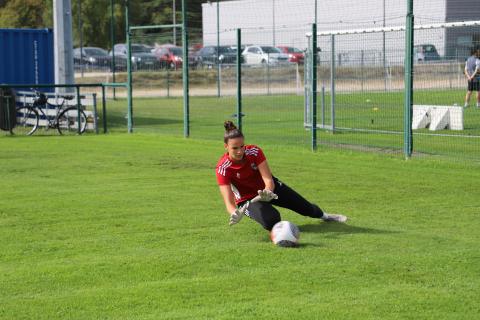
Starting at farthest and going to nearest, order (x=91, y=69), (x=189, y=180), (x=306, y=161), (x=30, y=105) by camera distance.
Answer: (x=91, y=69)
(x=30, y=105)
(x=306, y=161)
(x=189, y=180)

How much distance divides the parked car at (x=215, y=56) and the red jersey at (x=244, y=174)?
28.8m

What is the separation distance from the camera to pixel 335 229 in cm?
921

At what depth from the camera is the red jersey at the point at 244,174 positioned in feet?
29.3

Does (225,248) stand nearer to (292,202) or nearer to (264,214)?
(264,214)

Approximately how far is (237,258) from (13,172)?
730 centimetres

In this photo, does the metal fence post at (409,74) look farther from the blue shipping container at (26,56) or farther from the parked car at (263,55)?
the parked car at (263,55)

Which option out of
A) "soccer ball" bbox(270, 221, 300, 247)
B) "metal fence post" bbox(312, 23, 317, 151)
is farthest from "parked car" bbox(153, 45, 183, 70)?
"soccer ball" bbox(270, 221, 300, 247)

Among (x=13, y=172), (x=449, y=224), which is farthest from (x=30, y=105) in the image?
(x=449, y=224)

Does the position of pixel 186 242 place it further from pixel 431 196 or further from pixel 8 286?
pixel 431 196

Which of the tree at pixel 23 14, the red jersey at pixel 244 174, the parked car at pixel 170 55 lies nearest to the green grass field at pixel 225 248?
the red jersey at pixel 244 174

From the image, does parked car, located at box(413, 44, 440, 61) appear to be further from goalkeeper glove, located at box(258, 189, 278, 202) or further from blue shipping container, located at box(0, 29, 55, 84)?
blue shipping container, located at box(0, 29, 55, 84)

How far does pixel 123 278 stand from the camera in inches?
282

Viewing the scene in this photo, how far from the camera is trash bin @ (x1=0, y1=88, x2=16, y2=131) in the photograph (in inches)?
863

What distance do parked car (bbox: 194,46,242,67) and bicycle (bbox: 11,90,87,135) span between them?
15.7 meters
